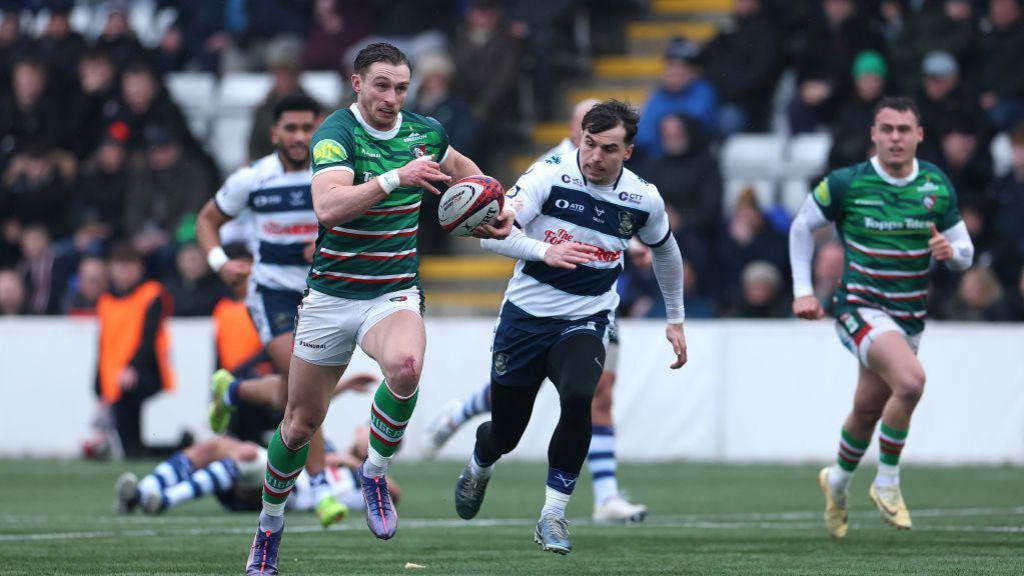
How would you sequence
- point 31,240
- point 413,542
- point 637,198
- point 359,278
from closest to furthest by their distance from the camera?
point 359,278 < point 637,198 < point 413,542 < point 31,240

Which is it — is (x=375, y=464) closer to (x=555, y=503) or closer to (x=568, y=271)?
(x=555, y=503)

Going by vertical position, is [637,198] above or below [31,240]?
above

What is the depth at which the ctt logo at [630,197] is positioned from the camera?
379 inches

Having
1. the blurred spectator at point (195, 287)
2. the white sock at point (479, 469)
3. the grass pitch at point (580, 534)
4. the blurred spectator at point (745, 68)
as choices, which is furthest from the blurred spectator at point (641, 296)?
the white sock at point (479, 469)

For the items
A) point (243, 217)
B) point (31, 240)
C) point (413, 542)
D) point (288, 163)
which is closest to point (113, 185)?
point (31, 240)

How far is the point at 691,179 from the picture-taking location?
19.1m

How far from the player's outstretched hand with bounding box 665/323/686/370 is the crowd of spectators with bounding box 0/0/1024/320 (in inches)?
288

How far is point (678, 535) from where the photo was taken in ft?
36.2

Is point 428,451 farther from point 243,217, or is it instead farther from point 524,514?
point 243,217

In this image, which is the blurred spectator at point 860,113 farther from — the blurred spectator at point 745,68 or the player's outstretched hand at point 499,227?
the player's outstretched hand at point 499,227

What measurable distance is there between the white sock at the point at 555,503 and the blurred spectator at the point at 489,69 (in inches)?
462

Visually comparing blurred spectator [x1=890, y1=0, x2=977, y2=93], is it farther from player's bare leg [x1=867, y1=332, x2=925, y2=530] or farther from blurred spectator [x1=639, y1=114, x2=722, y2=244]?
player's bare leg [x1=867, y1=332, x2=925, y2=530]

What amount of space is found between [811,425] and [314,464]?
640cm

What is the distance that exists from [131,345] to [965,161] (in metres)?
8.15
